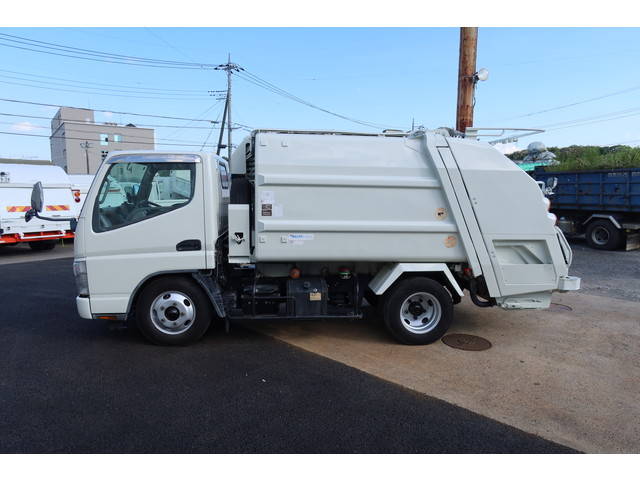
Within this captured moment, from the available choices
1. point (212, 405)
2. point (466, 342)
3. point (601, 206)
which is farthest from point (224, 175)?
point (601, 206)

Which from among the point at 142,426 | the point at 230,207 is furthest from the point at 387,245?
the point at 142,426

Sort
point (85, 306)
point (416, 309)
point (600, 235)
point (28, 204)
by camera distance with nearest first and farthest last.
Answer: point (85, 306), point (416, 309), point (600, 235), point (28, 204)

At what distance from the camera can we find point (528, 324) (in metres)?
5.85

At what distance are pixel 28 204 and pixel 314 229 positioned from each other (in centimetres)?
1260

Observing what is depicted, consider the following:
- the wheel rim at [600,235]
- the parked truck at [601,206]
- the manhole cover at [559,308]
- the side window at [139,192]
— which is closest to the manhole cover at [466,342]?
the manhole cover at [559,308]

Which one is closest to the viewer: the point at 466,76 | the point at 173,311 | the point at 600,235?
the point at 173,311

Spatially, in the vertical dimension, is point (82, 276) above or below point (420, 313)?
above

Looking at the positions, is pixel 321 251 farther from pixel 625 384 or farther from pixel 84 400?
pixel 625 384

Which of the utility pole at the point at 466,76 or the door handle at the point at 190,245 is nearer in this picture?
the door handle at the point at 190,245

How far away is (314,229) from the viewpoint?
462 cm

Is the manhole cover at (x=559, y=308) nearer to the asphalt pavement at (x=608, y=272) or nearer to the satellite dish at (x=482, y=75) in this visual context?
the asphalt pavement at (x=608, y=272)

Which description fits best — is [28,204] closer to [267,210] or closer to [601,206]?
[267,210]

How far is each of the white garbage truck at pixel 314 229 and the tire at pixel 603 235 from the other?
9314 millimetres

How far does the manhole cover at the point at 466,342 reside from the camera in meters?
4.99
